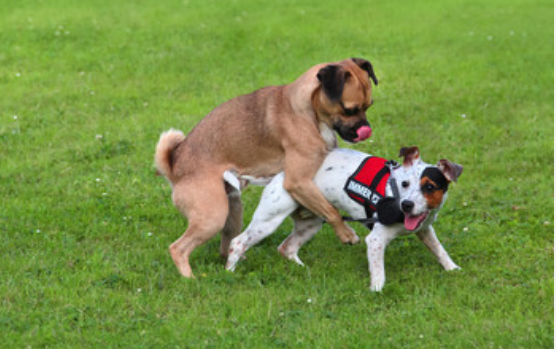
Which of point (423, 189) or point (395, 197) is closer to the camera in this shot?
point (423, 189)

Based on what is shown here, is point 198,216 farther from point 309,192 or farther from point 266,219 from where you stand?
point 309,192

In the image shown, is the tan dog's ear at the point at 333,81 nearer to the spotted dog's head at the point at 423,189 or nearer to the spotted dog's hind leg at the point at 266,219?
the spotted dog's head at the point at 423,189

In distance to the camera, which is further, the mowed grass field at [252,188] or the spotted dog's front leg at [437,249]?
the spotted dog's front leg at [437,249]

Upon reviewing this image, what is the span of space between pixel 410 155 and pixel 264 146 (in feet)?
4.56

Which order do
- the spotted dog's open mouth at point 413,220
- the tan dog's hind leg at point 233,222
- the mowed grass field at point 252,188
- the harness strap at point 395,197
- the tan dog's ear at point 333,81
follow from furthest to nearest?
the tan dog's hind leg at point 233,222
the tan dog's ear at point 333,81
the harness strap at point 395,197
the spotted dog's open mouth at point 413,220
the mowed grass field at point 252,188

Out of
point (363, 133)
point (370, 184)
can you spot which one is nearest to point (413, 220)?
point (370, 184)

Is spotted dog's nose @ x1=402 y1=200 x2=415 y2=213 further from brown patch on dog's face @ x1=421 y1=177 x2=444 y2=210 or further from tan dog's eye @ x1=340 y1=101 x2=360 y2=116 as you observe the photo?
tan dog's eye @ x1=340 y1=101 x2=360 y2=116

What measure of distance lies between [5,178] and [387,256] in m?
4.74

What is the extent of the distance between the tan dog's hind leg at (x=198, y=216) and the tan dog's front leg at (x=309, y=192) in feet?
1.98

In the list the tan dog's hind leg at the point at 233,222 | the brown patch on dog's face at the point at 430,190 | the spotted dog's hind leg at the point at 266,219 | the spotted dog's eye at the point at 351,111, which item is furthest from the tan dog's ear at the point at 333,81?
the tan dog's hind leg at the point at 233,222

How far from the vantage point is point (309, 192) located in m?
7.03

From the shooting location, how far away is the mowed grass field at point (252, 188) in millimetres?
6027

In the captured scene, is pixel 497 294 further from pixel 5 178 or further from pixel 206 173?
pixel 5 178

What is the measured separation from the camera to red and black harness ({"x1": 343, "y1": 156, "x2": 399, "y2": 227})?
22.3 feet
